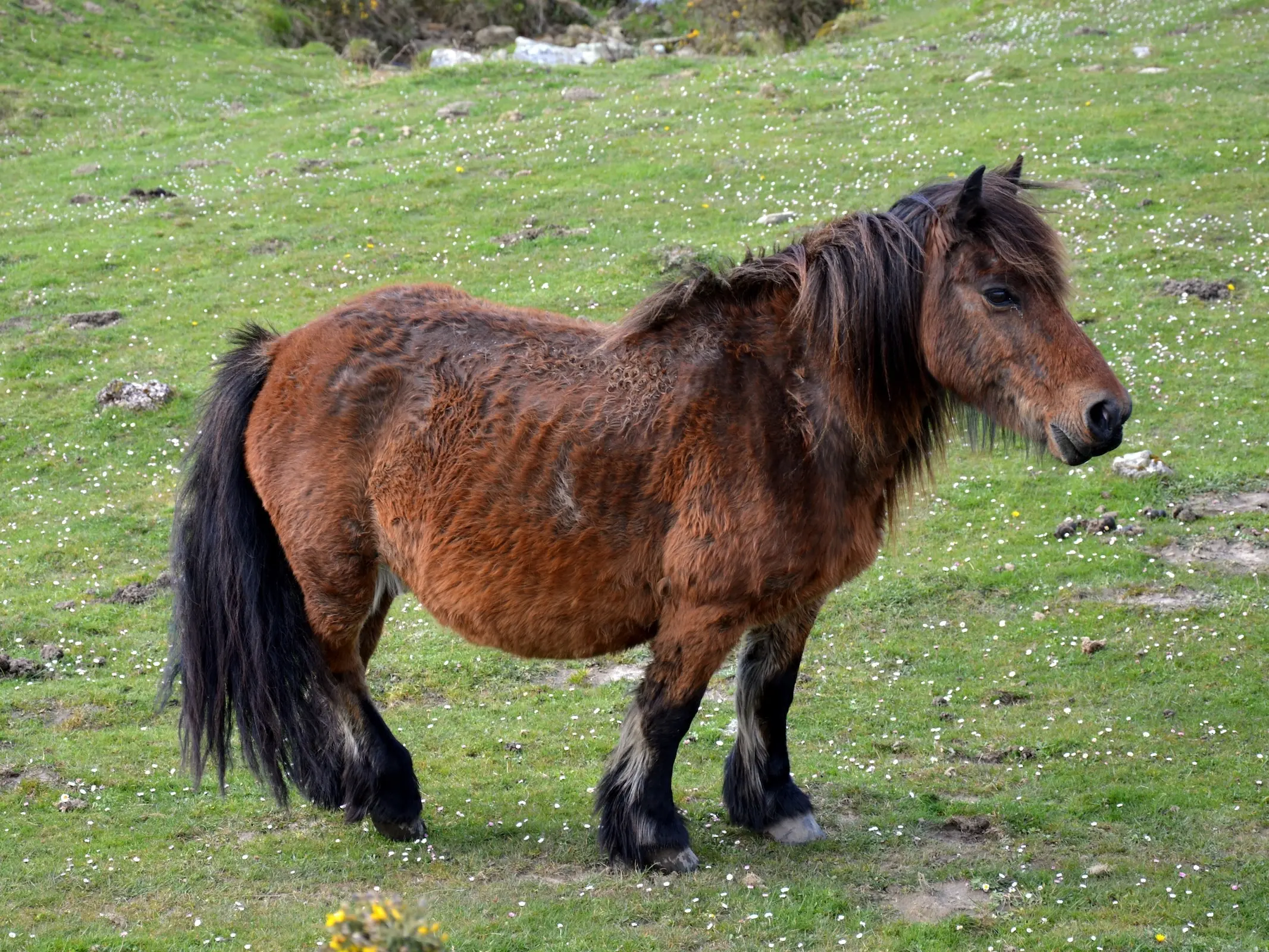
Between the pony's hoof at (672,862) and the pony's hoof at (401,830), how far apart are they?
1.43 metres

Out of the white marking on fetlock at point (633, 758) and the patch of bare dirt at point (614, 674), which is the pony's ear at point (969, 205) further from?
the patch of bare dirt at point (614, 674)

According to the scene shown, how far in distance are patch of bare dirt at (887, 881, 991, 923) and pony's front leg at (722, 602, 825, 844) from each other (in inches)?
31.3

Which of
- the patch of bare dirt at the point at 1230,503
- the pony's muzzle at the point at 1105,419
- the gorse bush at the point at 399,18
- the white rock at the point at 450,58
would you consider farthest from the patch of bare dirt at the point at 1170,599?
the gorse bush at the point at 399,18

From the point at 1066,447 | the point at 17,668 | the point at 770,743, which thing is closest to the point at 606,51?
the point at 17,668

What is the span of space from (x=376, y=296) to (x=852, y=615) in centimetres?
478

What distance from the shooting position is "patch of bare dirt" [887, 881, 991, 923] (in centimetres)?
548

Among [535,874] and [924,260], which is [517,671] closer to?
[535,874]

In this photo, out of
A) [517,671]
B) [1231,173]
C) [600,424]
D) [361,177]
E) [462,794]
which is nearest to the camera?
[600,424]

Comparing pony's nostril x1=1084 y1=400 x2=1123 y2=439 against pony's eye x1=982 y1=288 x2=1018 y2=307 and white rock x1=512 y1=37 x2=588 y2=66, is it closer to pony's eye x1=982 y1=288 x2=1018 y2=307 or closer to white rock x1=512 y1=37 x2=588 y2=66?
pony's eye x1=982 y1=288 x2=1018 y2=307

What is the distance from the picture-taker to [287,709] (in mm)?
6629

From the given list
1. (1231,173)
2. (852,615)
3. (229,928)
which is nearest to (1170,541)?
(852,615)

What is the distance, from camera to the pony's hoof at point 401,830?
6.54 m

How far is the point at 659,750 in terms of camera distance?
5938 millimetres

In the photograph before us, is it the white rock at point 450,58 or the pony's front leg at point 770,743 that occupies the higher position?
the white rock at point 450,58
